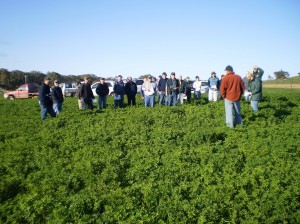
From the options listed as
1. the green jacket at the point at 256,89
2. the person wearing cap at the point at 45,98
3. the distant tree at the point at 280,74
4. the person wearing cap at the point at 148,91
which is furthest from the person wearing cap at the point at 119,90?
the distant tree at the point at 280,74

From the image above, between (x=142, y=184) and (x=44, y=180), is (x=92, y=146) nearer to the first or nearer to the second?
(x=44, y=180)

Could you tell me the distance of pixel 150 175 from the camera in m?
5.93

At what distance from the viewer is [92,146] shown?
8188 millimetres

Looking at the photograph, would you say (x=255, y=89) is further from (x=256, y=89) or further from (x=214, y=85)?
(x=214, y=85)

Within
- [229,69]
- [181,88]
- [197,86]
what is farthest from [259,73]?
[197,86]

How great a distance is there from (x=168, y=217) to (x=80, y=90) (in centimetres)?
1132

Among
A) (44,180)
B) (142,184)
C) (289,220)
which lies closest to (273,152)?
(289,220)

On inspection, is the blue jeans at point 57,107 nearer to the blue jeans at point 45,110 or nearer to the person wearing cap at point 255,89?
the blue jeans at point 45,110

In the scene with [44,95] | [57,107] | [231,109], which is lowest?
[231,109]

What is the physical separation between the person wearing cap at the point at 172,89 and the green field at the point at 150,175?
17.9 feet

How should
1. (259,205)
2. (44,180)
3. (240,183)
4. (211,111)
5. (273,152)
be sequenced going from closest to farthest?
(259,205)
(240,183)
(44,180)
(273,152)
(211,111)

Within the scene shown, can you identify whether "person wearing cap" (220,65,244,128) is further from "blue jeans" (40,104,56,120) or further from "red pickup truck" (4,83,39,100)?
"red pickup truck" (4,83,39,100)

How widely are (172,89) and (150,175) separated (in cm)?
1031

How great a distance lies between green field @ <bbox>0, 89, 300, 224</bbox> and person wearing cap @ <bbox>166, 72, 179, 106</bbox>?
17.9ft
